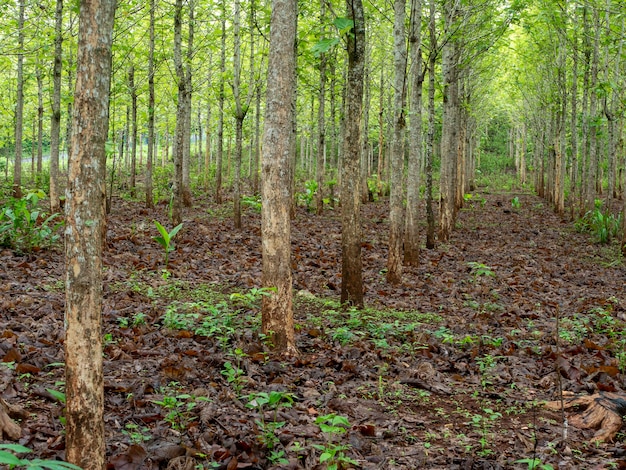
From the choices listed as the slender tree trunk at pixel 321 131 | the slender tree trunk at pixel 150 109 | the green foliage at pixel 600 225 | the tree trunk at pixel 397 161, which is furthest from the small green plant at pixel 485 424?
the slender tree trunk at pixel 321 131

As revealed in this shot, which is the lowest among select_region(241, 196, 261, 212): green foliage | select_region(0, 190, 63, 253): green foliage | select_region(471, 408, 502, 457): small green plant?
select_region(471, 408, 502, 457): small green plant

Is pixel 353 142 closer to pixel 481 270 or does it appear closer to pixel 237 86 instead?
pixel 481 270

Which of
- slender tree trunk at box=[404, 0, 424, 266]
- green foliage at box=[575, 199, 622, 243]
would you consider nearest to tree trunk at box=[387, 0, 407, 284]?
slender tree trunk at box=[404, 0, 424, 266]

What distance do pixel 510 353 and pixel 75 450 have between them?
453 cm

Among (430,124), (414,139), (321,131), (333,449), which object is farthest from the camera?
(321,131)

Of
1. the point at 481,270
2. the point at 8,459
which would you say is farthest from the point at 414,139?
the point at 8,459

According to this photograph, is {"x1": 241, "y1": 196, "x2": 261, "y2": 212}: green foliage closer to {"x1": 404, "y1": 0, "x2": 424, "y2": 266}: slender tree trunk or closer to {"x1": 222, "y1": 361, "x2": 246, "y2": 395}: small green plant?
{"x1": 404, "y1": 0, "x2": 424, "y2": 266}: slender tree trunk

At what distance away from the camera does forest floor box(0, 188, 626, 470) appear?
3258 mm

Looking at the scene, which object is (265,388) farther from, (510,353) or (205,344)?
(510,353)

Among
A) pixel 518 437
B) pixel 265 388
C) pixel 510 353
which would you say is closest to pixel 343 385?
pixel 265 388

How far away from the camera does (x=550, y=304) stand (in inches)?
313

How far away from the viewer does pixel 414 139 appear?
10.0 m

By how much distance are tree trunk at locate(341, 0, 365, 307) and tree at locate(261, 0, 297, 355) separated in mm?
1586

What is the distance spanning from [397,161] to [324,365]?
4587 millimetres
